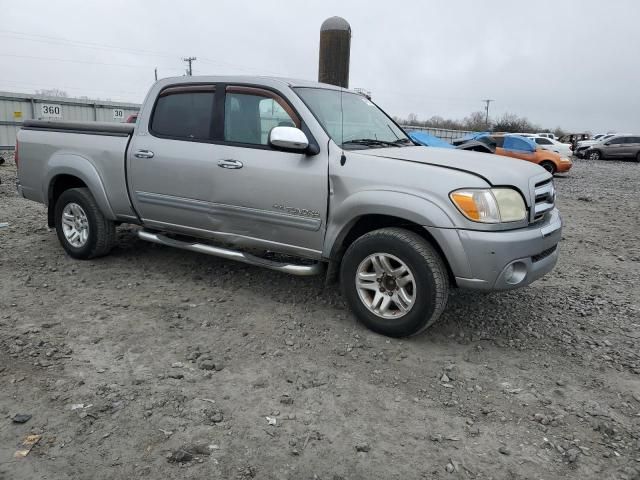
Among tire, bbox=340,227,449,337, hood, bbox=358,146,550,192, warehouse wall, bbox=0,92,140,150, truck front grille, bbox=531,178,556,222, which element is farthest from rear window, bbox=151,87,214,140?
warehouse wall, bbox=0,92,140,150

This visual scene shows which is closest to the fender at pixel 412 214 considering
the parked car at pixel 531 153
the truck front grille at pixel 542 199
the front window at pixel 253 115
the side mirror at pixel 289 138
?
the side mirror at pixel 289 138

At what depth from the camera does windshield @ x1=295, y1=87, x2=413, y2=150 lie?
4227 millimetres

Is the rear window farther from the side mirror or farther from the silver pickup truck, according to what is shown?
the side mirror

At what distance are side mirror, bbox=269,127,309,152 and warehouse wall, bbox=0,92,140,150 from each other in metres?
15.3

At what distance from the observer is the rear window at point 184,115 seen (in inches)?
184

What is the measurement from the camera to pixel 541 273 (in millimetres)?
3809

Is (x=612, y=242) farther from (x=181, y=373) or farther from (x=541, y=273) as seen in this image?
(x=181, y=373)

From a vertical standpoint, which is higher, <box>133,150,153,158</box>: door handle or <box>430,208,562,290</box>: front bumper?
<box>133,150,153,158</box>: door handle

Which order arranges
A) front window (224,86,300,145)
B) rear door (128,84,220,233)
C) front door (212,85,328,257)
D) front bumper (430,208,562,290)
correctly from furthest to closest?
1. rear door (128,84,220,233)
2. front window (224,86,300,145)
3. front door (212,85,328,257)
4. front bumper (430,208,562,290)

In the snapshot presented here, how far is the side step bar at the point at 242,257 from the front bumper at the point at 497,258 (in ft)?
3.66

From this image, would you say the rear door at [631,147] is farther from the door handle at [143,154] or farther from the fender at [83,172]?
the fender at [83,172]

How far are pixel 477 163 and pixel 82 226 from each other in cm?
407

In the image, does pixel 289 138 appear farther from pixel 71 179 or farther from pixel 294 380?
pixel 71 179

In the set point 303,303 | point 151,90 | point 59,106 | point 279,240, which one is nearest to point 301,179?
point 279,240
